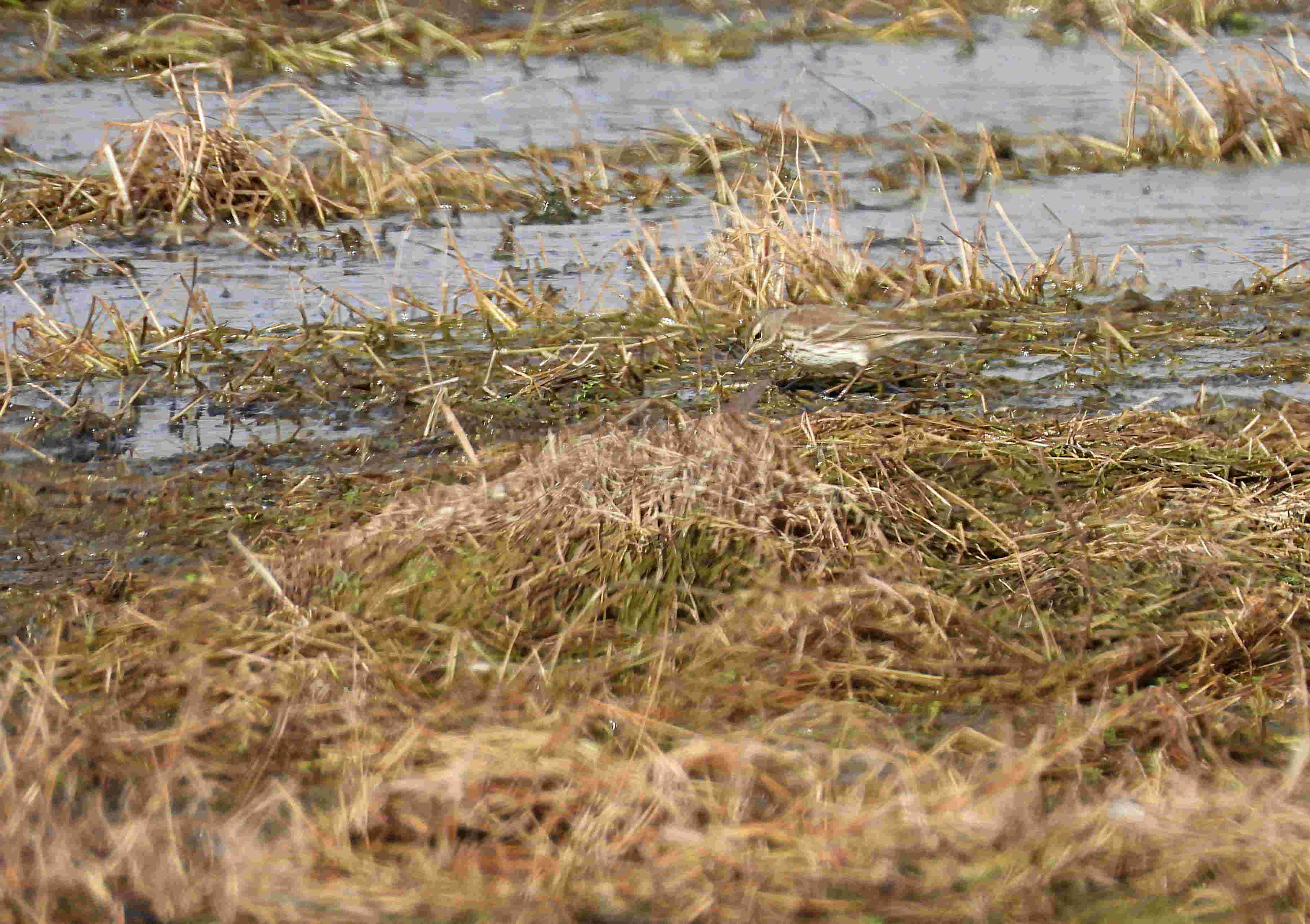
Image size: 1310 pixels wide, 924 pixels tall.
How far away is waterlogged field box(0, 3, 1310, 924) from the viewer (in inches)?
129

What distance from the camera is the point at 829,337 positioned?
22.7 ft

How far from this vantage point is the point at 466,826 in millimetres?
3400

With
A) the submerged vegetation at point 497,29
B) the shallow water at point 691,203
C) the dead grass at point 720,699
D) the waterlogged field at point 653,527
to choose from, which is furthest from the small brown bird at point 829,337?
the submerged vegetation at point 497,29

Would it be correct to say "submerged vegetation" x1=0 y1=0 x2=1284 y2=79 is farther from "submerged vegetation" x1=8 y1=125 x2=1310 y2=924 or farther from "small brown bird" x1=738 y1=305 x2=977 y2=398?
"submerged vegetation" x1=8 y1=125 x2=1310 y2=924

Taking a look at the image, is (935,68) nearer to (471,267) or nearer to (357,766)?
(471,267)

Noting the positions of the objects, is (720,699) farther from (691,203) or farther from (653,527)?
(691,203)

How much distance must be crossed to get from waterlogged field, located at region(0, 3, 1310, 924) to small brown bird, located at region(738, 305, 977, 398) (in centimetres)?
17

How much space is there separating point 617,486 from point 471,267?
3611 mm

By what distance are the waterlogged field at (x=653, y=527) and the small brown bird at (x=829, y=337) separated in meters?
0.17

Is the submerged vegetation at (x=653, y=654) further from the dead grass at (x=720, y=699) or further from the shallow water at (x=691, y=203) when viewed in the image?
the shallow water at (x=691, y=203)

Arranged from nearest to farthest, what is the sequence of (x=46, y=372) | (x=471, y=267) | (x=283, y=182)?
(x=46, y=372) → (x=471, y=267) → (x=283, y=182)

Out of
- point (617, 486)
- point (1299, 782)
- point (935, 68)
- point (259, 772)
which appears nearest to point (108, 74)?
point (935, 68)

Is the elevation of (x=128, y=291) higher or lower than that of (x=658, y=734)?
lower

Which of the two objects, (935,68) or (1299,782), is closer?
(1299,782)
